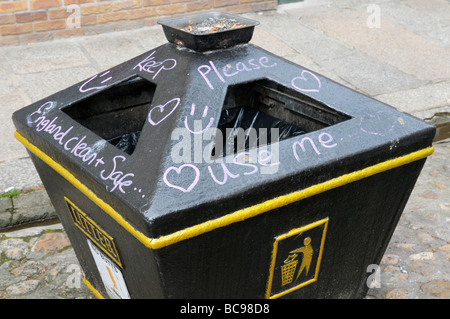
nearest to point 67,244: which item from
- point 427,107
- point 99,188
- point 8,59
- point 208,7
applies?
point 99,188

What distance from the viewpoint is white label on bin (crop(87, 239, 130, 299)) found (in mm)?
1905

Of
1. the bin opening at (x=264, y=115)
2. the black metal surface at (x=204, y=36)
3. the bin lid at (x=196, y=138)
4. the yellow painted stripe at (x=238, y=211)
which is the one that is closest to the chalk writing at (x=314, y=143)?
the bin lid at (x=196, y=138)

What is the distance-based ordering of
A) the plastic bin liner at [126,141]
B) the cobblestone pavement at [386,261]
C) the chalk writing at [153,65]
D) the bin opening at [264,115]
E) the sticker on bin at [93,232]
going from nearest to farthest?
the sticker on bin at [93,232], the chalk writing at [153,65], the bin opening at [264,115], the plastic bin liner at [126,141], the cobblestone pavement at [386,261]

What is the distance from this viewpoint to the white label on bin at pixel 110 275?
1905mm

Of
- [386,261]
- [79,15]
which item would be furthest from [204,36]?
[79,15]

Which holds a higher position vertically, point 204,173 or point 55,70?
point 204,173

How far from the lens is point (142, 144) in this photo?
1641 mm

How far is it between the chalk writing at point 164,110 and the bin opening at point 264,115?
0.37m

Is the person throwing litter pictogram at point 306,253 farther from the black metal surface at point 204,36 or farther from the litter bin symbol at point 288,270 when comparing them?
the black metal surface at point 204,36

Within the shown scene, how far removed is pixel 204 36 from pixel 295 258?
0.87 meters

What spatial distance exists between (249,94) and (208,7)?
122 inches

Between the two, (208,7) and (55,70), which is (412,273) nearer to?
(55,70)

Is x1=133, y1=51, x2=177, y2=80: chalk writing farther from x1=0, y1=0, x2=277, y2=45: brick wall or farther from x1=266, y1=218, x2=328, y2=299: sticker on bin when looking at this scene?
x1=0, y1=0, x2=277, y2=45: brick wall

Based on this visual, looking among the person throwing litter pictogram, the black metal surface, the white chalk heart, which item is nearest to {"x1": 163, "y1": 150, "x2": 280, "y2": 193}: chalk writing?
the white chalk heart
